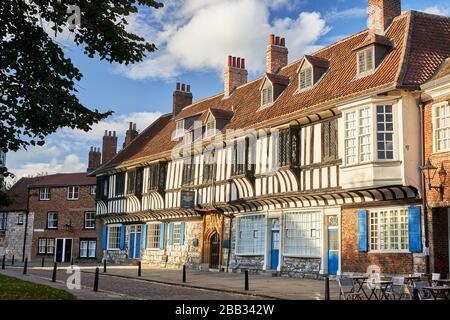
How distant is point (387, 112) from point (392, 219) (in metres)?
3.80

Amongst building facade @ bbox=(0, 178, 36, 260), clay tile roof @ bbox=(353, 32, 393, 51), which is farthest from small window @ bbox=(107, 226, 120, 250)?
clay tile roof @ bbox=(353, 32, 393, 51)

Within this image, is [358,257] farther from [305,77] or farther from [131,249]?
[131,249]

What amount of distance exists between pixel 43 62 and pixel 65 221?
36.1 metres

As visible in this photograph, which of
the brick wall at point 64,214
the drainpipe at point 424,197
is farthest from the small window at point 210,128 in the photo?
the brick wall at point 64,214

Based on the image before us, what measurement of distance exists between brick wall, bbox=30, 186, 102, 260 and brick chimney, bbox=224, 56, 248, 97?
19.2 m

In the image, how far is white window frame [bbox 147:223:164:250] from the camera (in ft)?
118

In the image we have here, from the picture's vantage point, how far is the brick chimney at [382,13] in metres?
23.5

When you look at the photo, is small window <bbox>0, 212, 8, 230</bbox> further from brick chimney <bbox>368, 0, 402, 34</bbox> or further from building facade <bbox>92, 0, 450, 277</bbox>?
brick chimney <bbox>368, 0, 402, 34</bbox>

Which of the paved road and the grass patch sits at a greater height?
the grass patch

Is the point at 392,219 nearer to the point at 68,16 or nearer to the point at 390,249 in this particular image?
the point at 390,249

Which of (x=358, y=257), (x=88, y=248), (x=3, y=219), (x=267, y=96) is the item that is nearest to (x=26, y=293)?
(x=358, y=257)

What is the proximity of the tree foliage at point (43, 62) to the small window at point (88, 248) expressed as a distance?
34382mm
